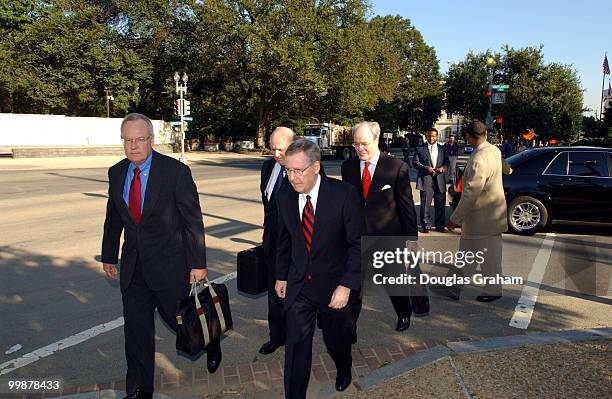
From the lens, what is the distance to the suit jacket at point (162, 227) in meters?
3.19

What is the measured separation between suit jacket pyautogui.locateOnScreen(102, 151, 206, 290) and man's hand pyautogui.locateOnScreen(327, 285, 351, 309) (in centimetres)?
90

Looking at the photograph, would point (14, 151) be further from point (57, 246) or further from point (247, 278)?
point (247, 278)

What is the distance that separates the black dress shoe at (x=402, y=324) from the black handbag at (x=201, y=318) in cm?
179

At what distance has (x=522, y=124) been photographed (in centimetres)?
4469

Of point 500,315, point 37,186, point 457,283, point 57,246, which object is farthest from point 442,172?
point 37,186

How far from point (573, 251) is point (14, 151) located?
29.9 m

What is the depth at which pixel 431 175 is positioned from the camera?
934 centimetres

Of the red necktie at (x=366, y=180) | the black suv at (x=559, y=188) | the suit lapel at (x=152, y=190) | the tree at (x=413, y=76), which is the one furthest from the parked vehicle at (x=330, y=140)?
the tree at (x=413, y=76)

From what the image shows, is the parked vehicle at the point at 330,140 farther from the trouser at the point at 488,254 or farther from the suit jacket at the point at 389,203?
the suit jacket at the point at 389,203

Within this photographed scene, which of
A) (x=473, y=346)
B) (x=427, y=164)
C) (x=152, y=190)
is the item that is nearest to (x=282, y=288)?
(x=152, y=190)

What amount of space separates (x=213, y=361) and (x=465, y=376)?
1.82m

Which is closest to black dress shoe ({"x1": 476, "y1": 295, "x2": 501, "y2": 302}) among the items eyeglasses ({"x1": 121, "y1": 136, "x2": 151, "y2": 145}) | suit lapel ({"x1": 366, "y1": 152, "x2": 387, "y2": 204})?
suit lapel ({"x1": 366, "y1": 152, "x2": 387, "y2": 204})

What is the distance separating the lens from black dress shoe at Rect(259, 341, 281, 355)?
13.5ft

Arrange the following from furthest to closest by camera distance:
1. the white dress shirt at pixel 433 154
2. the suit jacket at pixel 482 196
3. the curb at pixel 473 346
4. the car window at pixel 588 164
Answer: the white dress shirt at pixel 433 154 < the car window at pixel 588 164 < the suit jacket at pixel 482 196 < the curb at pixel 473 346
